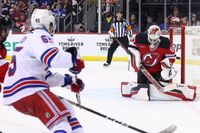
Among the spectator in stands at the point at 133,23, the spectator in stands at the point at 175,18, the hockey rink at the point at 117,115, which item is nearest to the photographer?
the hockey rink at the point at 117,115

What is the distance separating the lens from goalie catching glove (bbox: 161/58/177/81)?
505 centimetres

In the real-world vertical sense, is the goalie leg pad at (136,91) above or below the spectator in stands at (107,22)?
below

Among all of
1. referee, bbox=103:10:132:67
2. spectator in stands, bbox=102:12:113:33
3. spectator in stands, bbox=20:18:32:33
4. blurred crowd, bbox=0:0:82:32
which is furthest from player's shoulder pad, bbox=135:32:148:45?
blurred crowd, bbox=0:0:82:32

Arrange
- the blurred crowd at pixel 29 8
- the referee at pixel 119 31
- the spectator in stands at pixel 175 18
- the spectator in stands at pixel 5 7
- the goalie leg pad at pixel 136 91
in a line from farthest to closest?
the blurred crowd at pixel 29 8 → the spectator in stands at pixel 5 7 → the spectator in stands at pixel 175 18 → the referee at pixel 119 31 → the goalie leg pad at pixel 136 91

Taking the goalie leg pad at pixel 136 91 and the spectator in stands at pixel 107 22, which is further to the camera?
the spectator in stands at pixel 107 22

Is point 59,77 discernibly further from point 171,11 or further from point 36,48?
point 171,11

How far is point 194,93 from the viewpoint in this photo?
5.16 metres

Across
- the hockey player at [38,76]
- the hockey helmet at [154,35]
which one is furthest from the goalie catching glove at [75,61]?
the hockey helmet at [154,35]

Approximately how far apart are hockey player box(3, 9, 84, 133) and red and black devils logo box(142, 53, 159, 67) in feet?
8.51

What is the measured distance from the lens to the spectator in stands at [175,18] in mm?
10531

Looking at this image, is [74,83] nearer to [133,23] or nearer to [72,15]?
[133,23]

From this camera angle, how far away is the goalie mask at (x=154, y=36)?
5.06 metres

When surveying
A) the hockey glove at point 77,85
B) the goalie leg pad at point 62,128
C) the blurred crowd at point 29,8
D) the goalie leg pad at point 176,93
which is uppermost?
the blurred crowd at point 29,8

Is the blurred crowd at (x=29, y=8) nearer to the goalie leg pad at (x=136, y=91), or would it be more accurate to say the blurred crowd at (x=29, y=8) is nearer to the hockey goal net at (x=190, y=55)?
the hockey goal net at (x=190, y=55)
